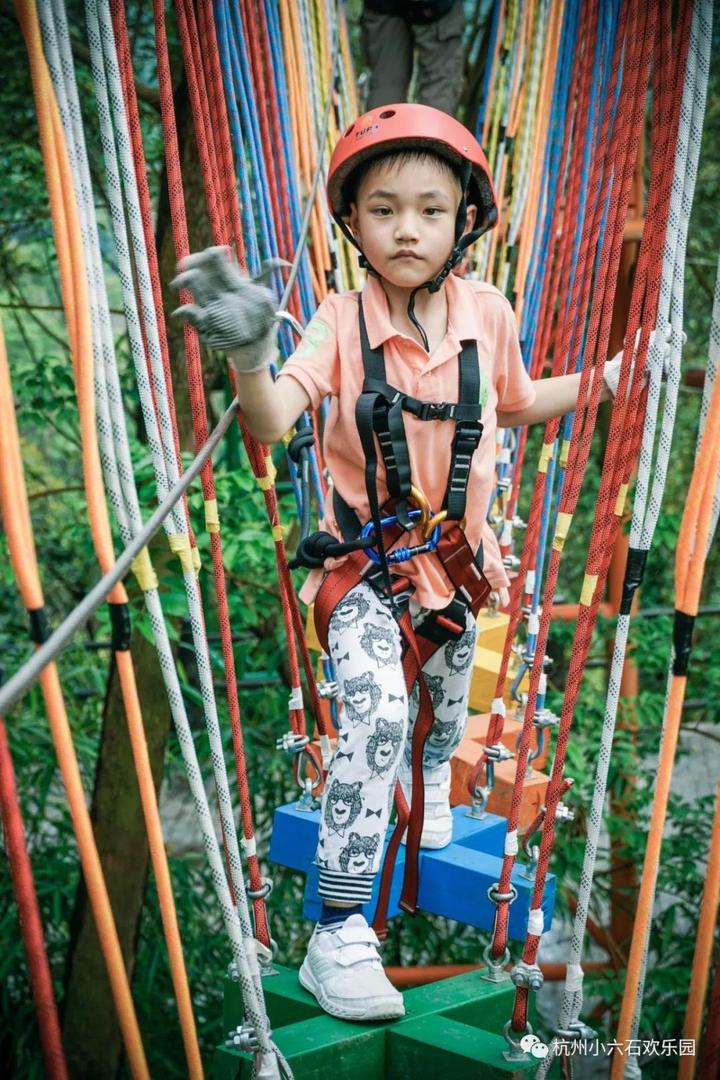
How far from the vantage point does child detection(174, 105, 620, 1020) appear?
137 centimetres

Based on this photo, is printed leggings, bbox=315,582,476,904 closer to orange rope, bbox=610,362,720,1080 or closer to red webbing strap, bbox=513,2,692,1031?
red webbing strap, bbox=513,2,692,1031

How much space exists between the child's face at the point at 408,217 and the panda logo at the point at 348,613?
1.34 ft

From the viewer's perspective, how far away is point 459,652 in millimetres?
1620

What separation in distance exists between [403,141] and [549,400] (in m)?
0.42

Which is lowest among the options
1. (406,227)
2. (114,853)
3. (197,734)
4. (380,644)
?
(114,853)

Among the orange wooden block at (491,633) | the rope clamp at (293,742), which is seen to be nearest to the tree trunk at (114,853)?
the orange wooden block at (491,633)

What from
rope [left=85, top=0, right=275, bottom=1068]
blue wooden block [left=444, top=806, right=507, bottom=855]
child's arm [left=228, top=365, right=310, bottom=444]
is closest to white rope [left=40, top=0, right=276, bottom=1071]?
rope [left=85, top=0, right=275, bottom=1068]

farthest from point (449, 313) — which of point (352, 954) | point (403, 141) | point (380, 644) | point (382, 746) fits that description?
point (352, 954)

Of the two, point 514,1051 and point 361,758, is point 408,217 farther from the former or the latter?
point 514,1051

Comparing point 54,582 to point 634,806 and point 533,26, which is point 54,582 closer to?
point 634,806

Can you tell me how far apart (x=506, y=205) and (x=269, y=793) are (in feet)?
5.42

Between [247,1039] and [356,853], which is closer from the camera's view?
[247,1039]

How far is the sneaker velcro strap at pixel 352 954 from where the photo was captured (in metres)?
1.35

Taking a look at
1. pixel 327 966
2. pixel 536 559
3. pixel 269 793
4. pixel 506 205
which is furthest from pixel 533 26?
pixel 327 966
